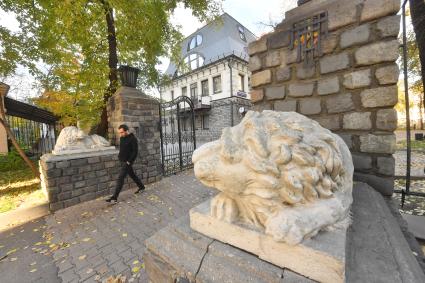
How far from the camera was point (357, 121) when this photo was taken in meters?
2.23

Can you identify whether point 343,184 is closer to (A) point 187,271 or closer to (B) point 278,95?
(A) point 187,271

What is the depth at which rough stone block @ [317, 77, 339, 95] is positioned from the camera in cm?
233

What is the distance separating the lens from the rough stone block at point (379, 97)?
202 cm

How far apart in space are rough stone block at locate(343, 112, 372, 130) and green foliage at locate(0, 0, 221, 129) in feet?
18.3

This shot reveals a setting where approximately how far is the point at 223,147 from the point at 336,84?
195 centimetres

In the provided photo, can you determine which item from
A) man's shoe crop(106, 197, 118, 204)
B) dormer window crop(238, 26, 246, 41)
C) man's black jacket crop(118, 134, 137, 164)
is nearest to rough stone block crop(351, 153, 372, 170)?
man's black jacket crop(118, 134, 137, 164)

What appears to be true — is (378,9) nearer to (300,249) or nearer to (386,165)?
(386,165)

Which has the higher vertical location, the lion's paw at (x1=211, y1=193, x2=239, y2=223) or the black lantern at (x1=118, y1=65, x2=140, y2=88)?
the black lantern at (x1=118, y1=65, x2=140, y2=88)

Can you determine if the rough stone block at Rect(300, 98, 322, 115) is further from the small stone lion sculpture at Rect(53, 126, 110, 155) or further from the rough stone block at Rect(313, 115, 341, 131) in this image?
the small stone lion sculpture at Rect(53, 126, 110, 155)

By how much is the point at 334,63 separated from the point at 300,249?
2.18 meters

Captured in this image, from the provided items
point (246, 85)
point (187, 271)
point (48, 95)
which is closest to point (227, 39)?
point (246, 85)

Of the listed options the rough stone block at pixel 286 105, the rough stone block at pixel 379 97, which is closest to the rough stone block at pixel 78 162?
the rough stone block at pixel 286 105

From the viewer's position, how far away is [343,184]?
1242 mm

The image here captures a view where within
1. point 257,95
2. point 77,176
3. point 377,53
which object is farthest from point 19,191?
point 377,53
